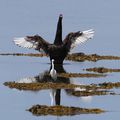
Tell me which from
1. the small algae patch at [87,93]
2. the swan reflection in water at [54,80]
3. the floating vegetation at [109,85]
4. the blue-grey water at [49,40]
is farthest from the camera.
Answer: the floating vegetation at [109,85]

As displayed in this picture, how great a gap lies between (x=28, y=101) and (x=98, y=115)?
9.68ft

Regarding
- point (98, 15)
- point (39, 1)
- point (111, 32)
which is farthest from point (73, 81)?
point (39, 1)

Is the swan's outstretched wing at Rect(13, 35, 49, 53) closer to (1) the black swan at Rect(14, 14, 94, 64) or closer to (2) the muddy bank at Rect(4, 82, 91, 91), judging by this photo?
(1) the black swan at Rect(14, 14, 94, 64)

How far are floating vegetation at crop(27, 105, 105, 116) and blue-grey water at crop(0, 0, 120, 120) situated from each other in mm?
298

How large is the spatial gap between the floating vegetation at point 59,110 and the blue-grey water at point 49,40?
0.30 m

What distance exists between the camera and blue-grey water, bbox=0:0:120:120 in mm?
31172

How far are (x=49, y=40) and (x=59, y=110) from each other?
2030cm

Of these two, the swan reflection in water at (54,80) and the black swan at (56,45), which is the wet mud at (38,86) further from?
the black swan at (56,45)

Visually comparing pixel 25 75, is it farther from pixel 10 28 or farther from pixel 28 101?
pixel 10 28

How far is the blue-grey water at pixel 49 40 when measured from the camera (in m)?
31.2

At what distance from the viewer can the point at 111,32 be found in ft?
176

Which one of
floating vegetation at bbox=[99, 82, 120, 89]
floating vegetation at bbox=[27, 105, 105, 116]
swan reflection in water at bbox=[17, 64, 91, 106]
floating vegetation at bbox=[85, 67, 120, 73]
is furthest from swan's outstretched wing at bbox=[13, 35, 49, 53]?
floating vegetation at bbox=[27, 105, 105, 116]

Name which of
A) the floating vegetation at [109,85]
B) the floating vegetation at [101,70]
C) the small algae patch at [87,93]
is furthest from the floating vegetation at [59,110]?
the floating vegetation at [101,70]

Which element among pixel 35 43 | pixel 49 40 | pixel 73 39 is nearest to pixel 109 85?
pixel 73 39
